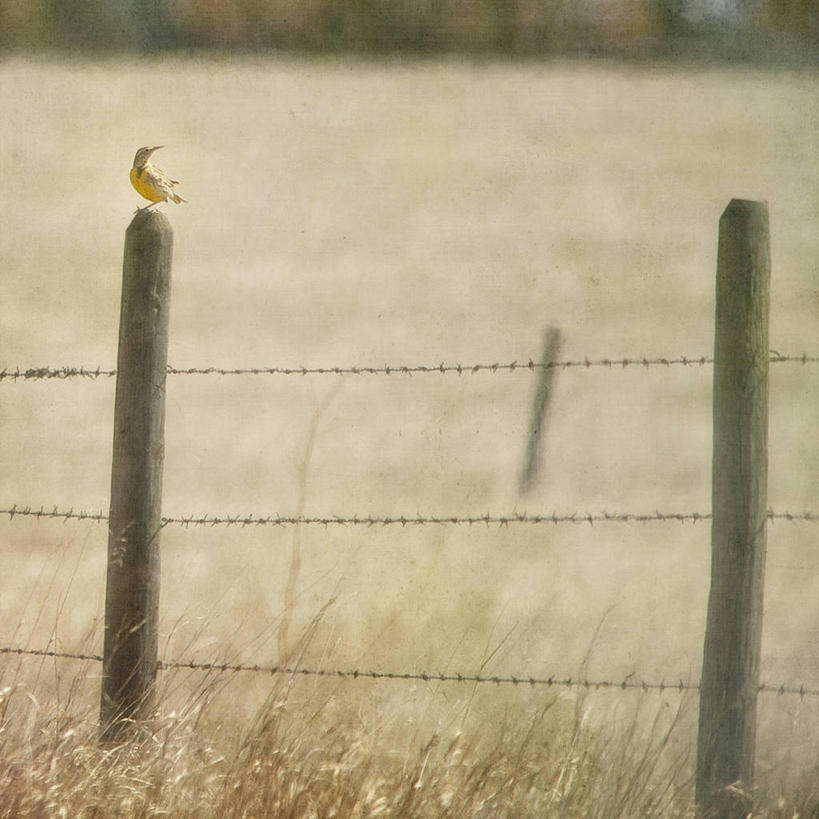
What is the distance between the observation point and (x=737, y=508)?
2.16 metres

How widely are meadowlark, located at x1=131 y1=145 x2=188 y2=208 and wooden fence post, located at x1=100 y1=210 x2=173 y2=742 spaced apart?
0.59 meters

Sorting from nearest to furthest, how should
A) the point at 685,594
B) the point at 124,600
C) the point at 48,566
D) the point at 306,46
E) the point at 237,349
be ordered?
the point at 124,600
the point at 685,594
the point at 306,46
the point at 48,566
the point at 237,349

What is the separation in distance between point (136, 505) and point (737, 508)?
4.50ft

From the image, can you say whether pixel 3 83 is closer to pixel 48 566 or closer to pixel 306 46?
pixel 306 46

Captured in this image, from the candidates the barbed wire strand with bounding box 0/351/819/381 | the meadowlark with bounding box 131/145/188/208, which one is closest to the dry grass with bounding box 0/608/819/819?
the barbed wire strand with bounding box 0/351/819/381

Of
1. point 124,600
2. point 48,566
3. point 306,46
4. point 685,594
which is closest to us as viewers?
point 124,600

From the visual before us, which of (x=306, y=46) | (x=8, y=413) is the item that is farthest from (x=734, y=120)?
(x=8, y=413)

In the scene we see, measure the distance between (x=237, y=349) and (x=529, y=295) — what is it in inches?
41.4

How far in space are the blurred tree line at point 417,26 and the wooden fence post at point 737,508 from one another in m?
0.83

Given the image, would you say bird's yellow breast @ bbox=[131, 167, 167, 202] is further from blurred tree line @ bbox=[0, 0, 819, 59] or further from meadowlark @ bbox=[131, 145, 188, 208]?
blurred tree line @ bbox=[0, 0, 819, 59]

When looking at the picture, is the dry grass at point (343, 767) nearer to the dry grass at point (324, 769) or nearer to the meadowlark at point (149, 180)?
the dry grass at point (324, 769)

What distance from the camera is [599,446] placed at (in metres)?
3.32

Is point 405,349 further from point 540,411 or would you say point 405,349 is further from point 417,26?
point 417,26

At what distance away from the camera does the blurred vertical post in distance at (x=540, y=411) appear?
3.36m
